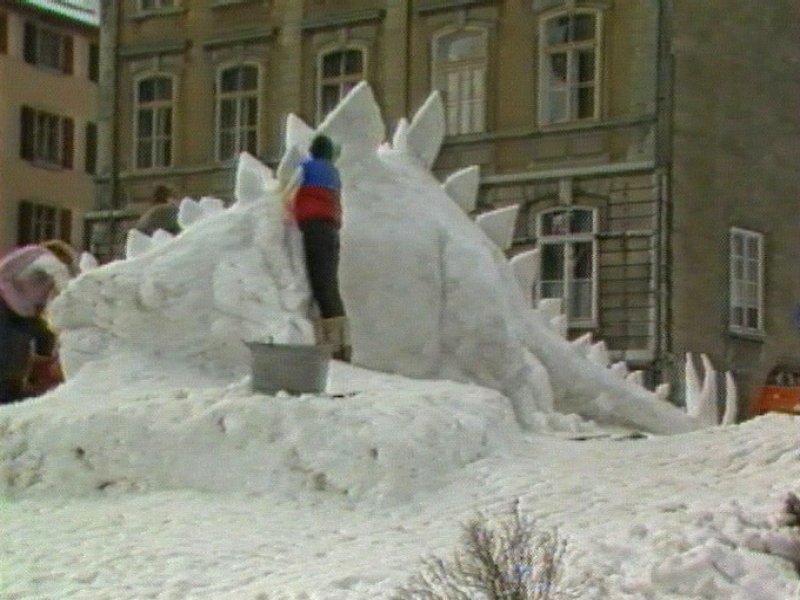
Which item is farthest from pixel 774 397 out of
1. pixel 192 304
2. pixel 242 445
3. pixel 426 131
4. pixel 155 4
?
pixel 242 445

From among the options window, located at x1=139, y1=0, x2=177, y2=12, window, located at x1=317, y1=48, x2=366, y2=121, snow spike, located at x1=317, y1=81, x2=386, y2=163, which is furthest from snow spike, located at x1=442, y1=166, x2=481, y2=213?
window, located at x1=139, y1=0, x2=177, y2=12

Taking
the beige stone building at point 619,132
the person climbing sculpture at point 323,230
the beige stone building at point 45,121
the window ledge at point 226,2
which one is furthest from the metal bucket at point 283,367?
the beige stone building at point 45,121

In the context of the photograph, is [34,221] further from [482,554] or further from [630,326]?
[482,554]

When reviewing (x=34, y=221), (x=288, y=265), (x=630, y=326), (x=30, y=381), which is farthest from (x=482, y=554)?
(x=34, y=221)

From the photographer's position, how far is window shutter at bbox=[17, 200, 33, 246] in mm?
34219

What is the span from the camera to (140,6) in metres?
29.3

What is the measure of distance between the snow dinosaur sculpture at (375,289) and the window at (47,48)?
27.4m

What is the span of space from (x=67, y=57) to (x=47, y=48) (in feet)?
1.34

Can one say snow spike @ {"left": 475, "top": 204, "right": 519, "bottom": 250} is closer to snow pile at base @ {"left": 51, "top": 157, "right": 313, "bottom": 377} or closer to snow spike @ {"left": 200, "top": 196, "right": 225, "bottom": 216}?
snow spike @ {"left": 200, "top": 196, "right": 225, "bottom": 216}

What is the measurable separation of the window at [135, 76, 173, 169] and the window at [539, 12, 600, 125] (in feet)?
21.0

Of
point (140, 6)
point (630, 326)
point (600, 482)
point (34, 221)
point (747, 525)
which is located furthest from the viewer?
point (34, 221)

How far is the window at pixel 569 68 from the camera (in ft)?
80.9

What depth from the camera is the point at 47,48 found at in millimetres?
35969

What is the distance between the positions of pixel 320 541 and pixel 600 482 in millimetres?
1090
